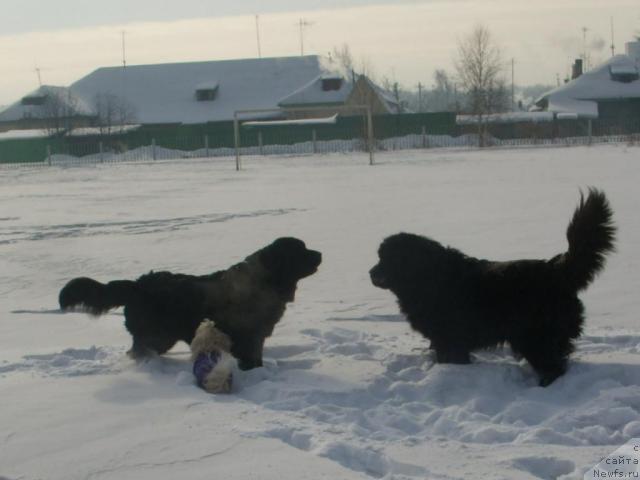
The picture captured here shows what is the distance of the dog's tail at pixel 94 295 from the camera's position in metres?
5.93

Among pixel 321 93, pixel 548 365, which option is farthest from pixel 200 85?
pixel 548 365

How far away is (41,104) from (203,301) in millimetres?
65865

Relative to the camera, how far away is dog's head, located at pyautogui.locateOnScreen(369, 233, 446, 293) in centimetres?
581

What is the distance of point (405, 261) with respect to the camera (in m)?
5.87

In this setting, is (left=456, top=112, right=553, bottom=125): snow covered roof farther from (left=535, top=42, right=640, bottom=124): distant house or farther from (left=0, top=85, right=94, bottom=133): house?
(left=0, top=85, right=94, bottom=133): house

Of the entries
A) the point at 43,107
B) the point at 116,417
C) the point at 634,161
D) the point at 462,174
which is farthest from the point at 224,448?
the point at 43,107

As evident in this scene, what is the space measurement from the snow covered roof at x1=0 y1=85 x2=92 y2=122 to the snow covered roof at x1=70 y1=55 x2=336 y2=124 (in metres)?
2.54

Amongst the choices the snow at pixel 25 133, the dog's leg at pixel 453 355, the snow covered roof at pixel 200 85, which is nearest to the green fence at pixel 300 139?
the snow at pixel 25 133

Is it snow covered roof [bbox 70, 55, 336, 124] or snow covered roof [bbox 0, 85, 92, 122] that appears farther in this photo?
snow covered roof [bbox 70, 55, 336, 124]

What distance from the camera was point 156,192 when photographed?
74.7 feet

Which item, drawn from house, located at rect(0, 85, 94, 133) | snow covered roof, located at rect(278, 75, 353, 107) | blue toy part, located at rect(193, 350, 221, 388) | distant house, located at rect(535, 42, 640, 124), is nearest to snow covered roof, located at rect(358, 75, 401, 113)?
snow covered roof, located at rect(278, 75, 353, 107)

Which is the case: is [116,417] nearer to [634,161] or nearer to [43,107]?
[634,161]

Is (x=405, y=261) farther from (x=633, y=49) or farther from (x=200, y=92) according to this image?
(x=633, y=49)

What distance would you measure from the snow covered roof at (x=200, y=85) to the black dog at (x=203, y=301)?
59.1m
